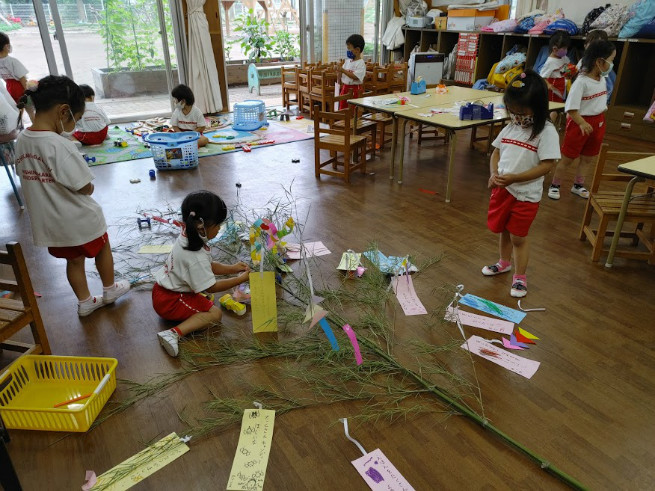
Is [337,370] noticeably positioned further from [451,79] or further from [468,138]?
[451,79]

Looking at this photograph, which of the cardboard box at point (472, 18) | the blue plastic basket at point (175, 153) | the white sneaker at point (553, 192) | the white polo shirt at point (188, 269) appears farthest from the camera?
the cardboard box at point (472, 18)

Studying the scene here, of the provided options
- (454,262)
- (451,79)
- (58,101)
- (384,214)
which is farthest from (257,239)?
(451,79)

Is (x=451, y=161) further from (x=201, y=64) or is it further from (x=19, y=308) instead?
(x=201, y=64)

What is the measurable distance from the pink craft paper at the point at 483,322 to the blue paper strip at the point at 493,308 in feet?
0.16

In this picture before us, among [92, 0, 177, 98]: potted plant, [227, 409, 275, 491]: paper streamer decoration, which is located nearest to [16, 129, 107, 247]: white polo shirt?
[227, 409, 275, 491]: paper streamer decoration

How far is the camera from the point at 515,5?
7.55 m

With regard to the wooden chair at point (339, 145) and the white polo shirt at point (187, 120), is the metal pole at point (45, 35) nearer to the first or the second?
the white polo shirt at point (187, 120)

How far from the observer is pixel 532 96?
237cm

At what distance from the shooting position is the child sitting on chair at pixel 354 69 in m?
5.58

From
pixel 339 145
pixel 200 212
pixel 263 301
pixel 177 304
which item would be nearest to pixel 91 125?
pixel 339 145

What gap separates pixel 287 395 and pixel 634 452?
1.35m

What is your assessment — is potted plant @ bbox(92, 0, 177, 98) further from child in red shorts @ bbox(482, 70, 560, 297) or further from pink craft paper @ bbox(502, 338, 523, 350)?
pink craft paper @ bbox(502, 338, 523, 350)

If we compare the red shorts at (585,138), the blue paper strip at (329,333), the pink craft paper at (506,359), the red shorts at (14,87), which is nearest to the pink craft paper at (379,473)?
the blue paper strip at (329,333)

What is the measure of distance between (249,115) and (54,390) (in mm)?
4983
